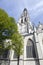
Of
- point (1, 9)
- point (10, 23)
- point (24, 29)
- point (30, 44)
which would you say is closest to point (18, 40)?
point (10, 23)

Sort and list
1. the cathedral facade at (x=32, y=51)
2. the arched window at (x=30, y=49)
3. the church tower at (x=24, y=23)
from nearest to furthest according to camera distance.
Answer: the cathedral facade at (x=32, y=51), the arched window at (x=30, y=49), the church tower at (x=24, y=23)

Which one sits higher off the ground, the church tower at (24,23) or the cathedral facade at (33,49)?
the church tower at (24,23)

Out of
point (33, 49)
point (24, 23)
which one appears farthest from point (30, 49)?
point (24, 23)

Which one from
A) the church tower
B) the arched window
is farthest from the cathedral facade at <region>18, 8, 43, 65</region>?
the church tower

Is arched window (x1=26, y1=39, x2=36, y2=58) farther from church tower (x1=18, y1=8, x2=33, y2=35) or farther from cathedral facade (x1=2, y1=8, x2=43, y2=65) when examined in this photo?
church tower (x1=18, y1=8, x2=33, y2=35)

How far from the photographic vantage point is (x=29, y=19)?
4862cm

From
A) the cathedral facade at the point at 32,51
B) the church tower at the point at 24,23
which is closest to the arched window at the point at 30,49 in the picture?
the cathedral facade at the point at 32,51

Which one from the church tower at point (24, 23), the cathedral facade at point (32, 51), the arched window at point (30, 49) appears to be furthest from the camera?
the church tower at point (24, 23)

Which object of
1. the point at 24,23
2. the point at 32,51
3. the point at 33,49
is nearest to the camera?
the point at 32,51

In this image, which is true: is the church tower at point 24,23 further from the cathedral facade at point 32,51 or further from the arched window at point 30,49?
the arched window at point 30,49

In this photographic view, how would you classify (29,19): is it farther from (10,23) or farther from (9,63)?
(10,23)

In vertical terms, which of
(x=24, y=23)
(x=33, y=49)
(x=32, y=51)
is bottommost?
(x=32, y=51)

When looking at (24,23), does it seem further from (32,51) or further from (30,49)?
(32,51)

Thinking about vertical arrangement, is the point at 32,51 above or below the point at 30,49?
below
